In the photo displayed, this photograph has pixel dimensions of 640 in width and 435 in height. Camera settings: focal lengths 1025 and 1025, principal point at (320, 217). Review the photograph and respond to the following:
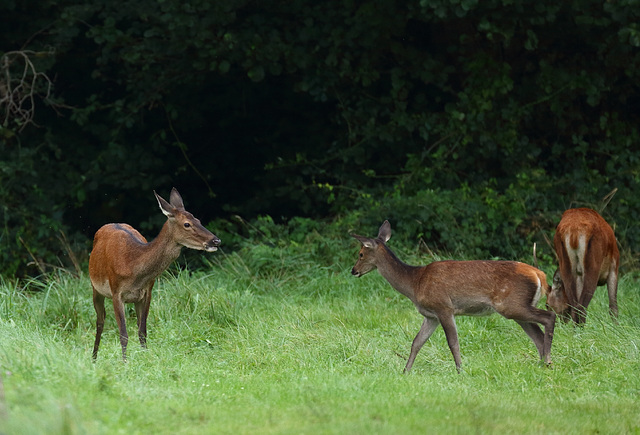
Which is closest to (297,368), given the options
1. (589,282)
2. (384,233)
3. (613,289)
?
(384,233)

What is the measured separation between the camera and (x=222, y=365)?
26.6 ft

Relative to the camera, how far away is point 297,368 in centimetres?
785

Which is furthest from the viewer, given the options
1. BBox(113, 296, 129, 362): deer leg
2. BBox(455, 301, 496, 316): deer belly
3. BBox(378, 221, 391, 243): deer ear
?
BBox(378, 221, 391, 243): deer ear

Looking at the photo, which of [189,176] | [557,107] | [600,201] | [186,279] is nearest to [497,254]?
[600,201]

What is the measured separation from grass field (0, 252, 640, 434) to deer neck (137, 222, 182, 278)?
2.13ft

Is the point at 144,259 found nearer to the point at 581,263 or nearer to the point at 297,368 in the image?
the point at 297,368

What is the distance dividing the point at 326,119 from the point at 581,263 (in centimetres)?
722

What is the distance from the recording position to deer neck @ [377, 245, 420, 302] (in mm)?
8414

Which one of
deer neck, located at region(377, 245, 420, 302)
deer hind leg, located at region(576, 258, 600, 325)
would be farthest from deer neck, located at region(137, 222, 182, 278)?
deer hind leg, located at region(576, 258, 600, 325)

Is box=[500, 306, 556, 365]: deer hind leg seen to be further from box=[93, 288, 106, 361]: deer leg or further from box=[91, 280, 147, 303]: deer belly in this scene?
box=[93, 288, 106, 361]: deer leg

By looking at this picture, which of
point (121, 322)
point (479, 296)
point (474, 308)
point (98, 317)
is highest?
point (479, 296)

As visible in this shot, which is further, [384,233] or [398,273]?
[384,233]

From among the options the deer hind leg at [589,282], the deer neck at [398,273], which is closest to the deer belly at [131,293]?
the deer neck at [398,273]

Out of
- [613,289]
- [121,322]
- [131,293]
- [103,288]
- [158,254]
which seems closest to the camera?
[121,322]
